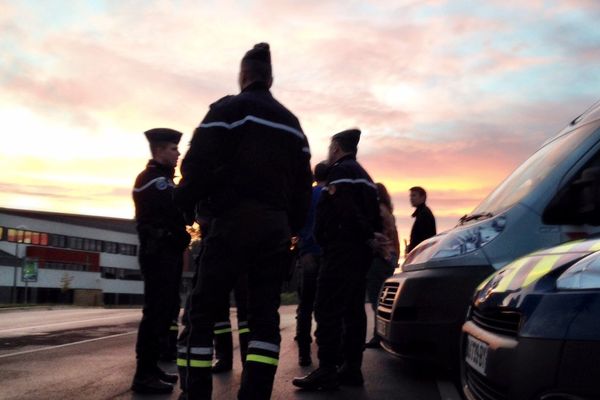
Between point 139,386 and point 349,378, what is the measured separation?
1583 millimetres

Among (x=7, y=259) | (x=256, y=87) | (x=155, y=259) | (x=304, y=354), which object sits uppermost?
(x=7, y=259)

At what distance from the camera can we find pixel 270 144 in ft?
11.8

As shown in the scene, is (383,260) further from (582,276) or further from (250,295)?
(582,276)

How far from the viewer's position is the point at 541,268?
8.84ft

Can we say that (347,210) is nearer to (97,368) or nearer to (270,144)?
(270,144)

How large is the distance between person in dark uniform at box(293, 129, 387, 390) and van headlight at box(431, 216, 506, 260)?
56 cm

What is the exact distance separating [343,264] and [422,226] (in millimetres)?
3895

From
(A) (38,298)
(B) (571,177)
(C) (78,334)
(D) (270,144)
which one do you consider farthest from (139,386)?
(A) (38,298)

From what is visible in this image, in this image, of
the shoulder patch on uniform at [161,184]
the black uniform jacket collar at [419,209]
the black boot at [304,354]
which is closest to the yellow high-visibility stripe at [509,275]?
the shoulder patch on uniform at [161,184]

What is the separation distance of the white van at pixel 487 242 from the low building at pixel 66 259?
1750 inches

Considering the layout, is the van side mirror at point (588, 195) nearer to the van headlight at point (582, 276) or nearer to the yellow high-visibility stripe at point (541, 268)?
the yellow high-visibility stripe at point (541, 268)

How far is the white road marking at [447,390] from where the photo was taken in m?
4.77

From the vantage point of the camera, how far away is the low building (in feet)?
194

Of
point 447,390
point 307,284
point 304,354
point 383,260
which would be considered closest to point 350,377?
point 447,390
